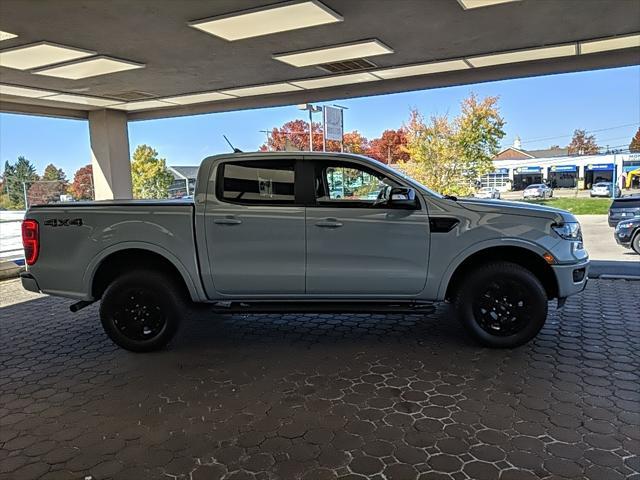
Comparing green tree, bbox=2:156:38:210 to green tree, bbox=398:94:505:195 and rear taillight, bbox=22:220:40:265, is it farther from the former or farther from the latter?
green tree, bbox=398:94:505:195

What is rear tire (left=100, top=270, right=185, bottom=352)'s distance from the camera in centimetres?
460

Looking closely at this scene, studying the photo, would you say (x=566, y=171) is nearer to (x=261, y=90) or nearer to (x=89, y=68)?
(x=261, y=90)

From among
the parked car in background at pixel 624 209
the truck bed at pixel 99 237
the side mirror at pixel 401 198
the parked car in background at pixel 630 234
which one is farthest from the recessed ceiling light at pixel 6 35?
the parked car in background at pixel 624 209

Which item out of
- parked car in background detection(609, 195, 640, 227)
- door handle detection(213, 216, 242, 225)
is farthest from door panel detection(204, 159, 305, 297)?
parked car in background detection(609, 195, 640, 227)

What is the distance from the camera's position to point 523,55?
7.08m

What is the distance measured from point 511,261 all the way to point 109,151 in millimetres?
9371

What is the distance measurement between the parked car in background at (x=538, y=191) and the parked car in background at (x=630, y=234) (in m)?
2.43

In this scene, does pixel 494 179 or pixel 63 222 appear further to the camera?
pixel 494 179

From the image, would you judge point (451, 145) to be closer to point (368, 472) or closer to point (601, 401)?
point (601, 401)

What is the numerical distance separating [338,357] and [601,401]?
2128 mm

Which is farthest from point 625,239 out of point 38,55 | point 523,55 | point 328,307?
point 38,55

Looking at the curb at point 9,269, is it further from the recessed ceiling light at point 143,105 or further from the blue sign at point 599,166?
the blue sign at point 599,166

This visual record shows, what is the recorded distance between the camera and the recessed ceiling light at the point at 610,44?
250 inches

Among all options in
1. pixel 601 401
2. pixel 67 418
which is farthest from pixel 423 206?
pixel 67 418
